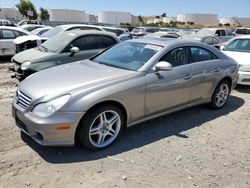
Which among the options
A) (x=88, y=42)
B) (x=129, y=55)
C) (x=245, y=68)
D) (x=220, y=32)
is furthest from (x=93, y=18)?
(x=129, y=55)

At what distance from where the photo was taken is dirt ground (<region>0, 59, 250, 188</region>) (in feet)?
10.9

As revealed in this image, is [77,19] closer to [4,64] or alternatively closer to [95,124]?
[4,64]

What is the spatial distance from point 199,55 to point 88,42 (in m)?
3.64

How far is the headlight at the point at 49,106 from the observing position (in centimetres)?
349

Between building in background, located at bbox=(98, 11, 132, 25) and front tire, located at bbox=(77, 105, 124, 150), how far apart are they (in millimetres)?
78921

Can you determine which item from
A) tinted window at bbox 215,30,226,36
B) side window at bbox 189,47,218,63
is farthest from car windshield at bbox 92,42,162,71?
tinted window at bbox 215,30,226,36

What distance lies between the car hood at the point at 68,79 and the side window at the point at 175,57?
30.7 inches

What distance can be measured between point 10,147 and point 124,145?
63.5 inches

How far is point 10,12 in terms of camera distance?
73.1 meters

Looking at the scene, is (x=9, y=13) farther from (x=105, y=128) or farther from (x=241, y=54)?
(x=105, y=128)

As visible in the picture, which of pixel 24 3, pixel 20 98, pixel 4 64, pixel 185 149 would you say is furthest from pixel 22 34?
pixel 24 3

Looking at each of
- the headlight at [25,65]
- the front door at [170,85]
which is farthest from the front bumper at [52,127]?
the headlight at [25,65]

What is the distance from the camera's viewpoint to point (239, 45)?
9.00 meters

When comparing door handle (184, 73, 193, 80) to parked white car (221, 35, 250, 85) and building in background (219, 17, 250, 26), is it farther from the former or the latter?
building in background (219, 17, 250, 26)
